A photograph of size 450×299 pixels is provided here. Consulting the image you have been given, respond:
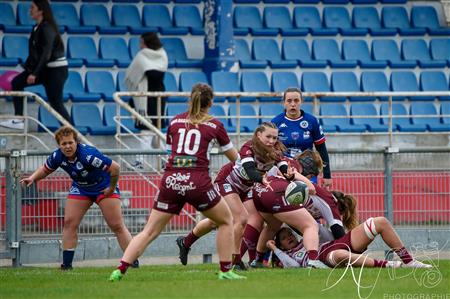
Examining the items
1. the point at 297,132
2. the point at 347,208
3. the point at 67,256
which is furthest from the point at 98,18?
the point at 347,208

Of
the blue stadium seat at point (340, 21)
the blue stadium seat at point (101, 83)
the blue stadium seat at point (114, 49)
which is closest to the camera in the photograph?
the blue stadium seat at point (101, 83)

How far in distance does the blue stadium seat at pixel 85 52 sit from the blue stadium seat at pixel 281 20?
Result: 396cm

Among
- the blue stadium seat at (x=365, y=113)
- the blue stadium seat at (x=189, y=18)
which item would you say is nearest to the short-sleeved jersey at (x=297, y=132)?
the blue stadium seat at (x=365, y=113)

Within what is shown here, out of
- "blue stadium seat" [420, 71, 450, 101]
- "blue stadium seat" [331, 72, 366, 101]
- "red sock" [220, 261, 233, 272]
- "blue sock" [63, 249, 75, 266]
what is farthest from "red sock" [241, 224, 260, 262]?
"blue stadium seat" [420, 71, 450, 101]

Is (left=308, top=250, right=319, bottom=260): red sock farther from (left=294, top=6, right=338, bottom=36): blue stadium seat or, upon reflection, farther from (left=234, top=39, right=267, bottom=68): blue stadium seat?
(left=294, top=6, right=338, bottom=36): blue stadium seat

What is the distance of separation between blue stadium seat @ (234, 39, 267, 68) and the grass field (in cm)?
1055

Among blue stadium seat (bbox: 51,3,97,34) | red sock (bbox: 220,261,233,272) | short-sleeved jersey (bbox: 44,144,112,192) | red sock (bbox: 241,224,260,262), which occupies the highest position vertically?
blue stadium seat (bbox: 51,3,97,34)

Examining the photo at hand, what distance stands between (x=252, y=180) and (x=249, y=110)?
9.95 m

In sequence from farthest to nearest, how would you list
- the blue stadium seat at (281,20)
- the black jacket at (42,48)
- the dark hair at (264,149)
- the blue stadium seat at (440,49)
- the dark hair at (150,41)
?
the blue stadium seat at (440,49) < the blue stadium seat at (281,20) < the dark hair at (150,41) < the black jacket at (42,48) < the dark hair at (264,149)

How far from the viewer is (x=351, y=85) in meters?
24.2

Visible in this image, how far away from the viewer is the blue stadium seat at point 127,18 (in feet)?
77.8

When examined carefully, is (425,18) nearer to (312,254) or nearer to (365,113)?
(365,113)

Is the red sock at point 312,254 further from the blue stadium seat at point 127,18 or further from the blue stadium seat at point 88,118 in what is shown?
the blue stadium seat at point 127,18

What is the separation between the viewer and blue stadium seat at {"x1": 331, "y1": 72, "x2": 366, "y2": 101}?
948 inches
